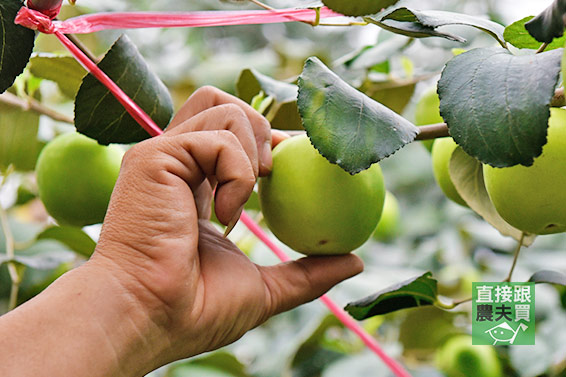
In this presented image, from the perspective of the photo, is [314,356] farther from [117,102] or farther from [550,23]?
[550,23]

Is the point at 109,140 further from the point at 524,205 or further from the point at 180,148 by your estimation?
the point at 524,205

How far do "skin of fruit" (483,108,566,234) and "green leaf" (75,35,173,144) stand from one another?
0.40 metres

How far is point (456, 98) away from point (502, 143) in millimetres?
59

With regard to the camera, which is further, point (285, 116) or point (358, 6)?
point (285, 116)

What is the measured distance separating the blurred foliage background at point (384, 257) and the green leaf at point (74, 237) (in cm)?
1

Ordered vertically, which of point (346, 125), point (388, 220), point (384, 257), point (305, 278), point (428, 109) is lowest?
point (384, 257)

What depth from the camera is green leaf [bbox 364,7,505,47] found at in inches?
24.0

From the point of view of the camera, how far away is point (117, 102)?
76 cm

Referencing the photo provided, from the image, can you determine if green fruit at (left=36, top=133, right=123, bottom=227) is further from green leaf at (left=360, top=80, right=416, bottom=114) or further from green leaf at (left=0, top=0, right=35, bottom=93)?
green leaf at (left=360, top=80, right=416, bottom=114)

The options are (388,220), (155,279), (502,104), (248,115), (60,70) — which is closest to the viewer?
(502,104)

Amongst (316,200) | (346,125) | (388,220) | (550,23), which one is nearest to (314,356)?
(388,220)

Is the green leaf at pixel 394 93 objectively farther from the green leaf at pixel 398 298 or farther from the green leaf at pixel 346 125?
the green leaf at pixel 346 125

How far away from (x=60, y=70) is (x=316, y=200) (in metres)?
0.48

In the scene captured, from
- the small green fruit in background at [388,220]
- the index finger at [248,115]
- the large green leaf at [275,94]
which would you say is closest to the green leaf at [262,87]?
the large green leaf at [275,94]
